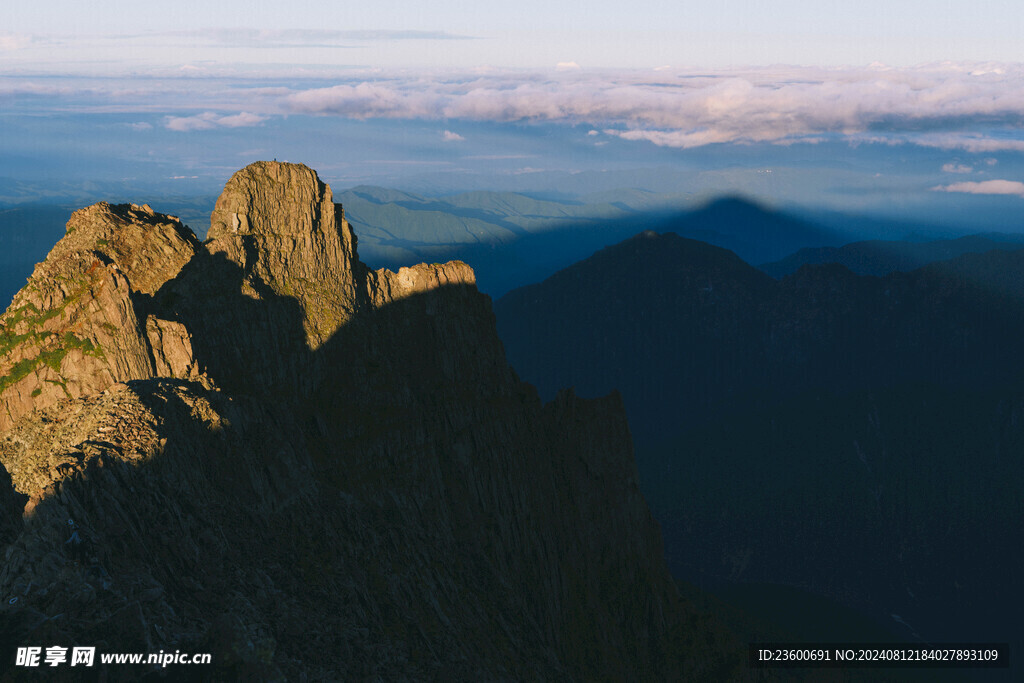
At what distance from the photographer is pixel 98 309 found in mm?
66875

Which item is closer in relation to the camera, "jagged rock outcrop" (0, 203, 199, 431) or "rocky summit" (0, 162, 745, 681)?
"rocky summit" (0, 162, 745, 681)

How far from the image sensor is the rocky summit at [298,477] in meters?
41.0

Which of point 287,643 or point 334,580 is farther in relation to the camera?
point 334,580

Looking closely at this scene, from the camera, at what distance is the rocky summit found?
4103 centimetres

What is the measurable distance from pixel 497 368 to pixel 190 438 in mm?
62176

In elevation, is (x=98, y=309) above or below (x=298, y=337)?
above

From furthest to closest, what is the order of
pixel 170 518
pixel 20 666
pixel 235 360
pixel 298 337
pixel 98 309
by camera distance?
pixel 298 337 → pixel 235 360 → pixel 98 309 → pixel 170 518 → pixel 20 666

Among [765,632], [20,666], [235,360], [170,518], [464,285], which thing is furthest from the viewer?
[765,632]

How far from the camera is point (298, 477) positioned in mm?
65438

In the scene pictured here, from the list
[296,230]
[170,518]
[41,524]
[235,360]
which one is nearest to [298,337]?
[235,360]

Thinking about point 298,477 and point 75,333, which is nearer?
point 298,477

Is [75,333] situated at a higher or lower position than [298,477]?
higher

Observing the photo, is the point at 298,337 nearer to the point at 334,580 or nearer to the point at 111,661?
the point at 334,580

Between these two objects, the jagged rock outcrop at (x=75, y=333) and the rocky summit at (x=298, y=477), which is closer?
the rocky summit at (x=298, y=477)
